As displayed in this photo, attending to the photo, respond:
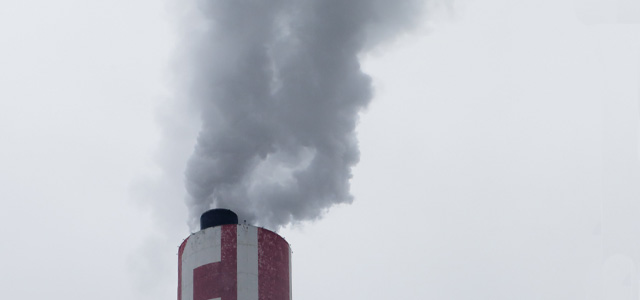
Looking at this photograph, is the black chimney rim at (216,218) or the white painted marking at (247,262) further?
the black chimney rim at (216,218)

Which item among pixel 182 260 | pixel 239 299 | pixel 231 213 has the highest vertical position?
pixel 231 213

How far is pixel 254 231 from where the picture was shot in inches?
1281

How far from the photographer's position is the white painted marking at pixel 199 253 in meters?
31.8

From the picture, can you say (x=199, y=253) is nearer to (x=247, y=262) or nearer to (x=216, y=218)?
(x=216, y=218)

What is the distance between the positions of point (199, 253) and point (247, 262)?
2.10m

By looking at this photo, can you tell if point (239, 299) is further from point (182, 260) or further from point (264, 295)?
point (182, 260)

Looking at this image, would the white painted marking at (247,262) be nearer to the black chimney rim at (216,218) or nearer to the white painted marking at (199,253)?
the white painted marking at (199,253)

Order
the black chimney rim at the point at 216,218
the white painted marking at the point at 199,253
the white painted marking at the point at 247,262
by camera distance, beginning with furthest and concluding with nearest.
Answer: the black chimney rim at the point at 216,218 < the white painted marking at the point at 199,253 < the white painted marking at the point at 247,262

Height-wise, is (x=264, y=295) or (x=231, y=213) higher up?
(x=231, y=213)

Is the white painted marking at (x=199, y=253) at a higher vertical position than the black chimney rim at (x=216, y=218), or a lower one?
lower

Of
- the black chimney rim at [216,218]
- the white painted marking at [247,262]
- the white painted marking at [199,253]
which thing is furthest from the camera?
the black chimney rim at [216,218]

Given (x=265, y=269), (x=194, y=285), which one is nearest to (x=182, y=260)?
(x=194, y=285)

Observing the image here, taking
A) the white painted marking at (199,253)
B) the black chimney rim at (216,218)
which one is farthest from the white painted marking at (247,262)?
the black chimney rim at (216,218)

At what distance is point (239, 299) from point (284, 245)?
368cm
